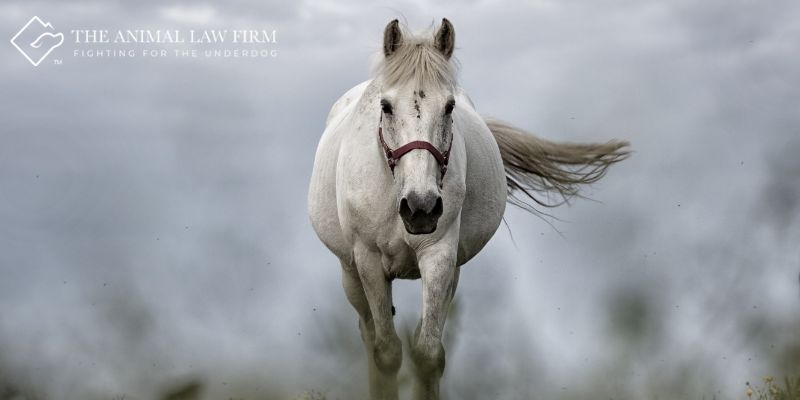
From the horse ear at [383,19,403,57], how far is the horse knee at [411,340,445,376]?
6.01 feet

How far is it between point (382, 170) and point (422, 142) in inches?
25.5

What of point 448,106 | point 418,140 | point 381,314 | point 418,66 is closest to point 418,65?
point 418,66

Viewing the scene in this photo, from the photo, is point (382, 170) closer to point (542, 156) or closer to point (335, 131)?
point (335, 131)

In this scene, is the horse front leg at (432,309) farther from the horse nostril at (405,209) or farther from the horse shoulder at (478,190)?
the horse shoulder at (478,190)

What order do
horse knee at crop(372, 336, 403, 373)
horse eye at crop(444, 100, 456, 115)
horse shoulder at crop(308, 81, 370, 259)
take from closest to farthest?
horse eye at crop(444, 100, 456, 115), horse knee at crop(372, 336, 403, 373), horse shoulder at crop(308, 81, 370, 259)

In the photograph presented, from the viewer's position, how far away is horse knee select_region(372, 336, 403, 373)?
8.76 metres

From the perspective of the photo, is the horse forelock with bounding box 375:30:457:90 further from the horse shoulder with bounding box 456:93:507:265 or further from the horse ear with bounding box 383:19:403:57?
the horse shoulder with bounding box 456:93:507:265

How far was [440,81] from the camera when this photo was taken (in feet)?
25.8

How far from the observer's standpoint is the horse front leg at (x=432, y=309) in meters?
8.13

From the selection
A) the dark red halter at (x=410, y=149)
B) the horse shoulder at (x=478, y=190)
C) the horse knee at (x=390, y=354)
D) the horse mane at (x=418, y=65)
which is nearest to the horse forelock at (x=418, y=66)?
the horse mane at (x=418, y=65)

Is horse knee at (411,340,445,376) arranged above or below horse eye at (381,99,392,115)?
below

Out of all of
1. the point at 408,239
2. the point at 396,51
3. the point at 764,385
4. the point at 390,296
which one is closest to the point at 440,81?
the point at 396,51

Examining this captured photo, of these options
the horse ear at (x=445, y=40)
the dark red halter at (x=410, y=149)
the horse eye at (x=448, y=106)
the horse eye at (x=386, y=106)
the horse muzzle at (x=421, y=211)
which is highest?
the horse ear at (x=445, y=40)

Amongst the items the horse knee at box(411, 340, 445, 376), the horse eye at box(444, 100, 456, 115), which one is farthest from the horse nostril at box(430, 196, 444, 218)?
the horse knee at box(411, 340, 445, 376)
